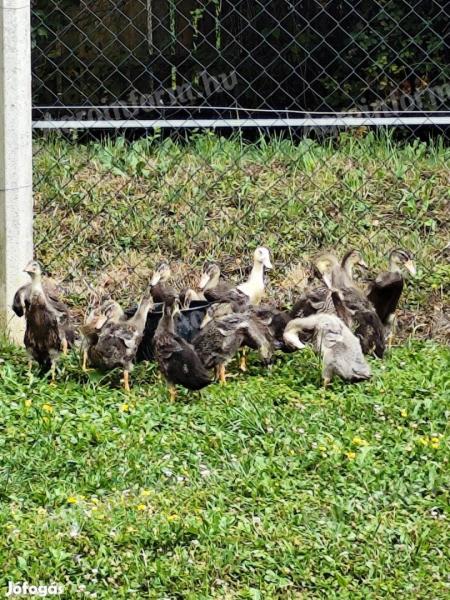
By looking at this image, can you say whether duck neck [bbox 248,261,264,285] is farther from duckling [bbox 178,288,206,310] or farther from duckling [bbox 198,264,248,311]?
duckling [bbox 178,288,206,310]

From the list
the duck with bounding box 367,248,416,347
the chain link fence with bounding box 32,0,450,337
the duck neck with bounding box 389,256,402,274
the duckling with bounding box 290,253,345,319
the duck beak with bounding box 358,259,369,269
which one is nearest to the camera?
the duckling with bounding box 290,253,345,319

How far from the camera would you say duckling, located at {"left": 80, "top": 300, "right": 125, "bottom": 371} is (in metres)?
7.38

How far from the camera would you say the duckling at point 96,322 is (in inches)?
291

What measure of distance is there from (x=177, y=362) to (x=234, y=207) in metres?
2.90

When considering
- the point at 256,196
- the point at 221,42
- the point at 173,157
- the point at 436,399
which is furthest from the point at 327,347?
the point at 221,42

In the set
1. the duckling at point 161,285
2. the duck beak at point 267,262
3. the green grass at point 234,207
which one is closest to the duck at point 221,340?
the duckling at point 161,285

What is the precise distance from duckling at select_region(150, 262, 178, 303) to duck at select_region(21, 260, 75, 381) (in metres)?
0.59

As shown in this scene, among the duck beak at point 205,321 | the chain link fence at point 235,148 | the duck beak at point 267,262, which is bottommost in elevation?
the duck beak at point 205,321

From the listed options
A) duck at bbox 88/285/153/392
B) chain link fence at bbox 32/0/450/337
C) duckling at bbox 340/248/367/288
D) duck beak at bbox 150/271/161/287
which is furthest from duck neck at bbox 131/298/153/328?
duckling at bbox 340/248/367/288

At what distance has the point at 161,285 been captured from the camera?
802 cm

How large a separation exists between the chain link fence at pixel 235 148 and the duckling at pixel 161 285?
0.44m

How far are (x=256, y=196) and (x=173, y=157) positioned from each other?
89cm

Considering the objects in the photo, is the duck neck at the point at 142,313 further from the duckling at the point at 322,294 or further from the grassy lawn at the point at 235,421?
the duckling at the point at 322,294

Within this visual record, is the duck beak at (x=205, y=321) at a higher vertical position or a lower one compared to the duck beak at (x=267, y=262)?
lower
